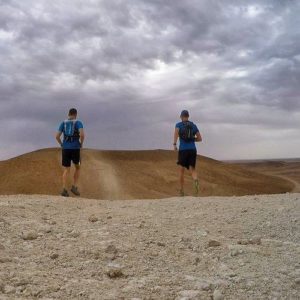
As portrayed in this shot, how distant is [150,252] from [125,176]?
38.4 feet

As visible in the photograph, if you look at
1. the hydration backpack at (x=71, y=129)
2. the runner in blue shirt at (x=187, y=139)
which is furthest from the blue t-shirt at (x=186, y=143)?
the hydration backpack at (x=71, y=129)

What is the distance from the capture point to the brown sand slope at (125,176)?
15.0 m

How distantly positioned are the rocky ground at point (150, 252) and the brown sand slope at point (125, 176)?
7.30 meters

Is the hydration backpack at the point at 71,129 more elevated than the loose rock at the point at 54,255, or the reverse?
the hydration backpack at the point at 71,129

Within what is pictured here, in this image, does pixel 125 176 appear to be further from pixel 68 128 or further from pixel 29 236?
pixel 29 236

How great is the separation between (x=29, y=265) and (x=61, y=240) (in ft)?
2.74

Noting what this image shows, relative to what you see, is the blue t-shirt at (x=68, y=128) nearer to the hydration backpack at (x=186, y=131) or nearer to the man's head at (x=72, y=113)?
the man's head at (x=72, y=113)

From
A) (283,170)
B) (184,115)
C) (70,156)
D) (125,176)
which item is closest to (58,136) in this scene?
(70,156)

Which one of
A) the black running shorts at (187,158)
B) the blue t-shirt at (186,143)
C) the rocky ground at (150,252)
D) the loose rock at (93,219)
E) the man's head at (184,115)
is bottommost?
the rocky ground at (150,252)

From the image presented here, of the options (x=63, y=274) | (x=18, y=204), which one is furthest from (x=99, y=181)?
(x=63, y=274)

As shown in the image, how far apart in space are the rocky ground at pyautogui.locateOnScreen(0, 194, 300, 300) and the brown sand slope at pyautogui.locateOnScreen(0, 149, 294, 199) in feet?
23.9

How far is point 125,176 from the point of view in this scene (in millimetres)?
16844

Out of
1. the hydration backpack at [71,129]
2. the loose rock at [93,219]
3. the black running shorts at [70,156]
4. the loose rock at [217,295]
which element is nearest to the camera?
the loose rock at [217,295]

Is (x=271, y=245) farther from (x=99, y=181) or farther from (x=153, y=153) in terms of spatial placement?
(x=153, y=153)
